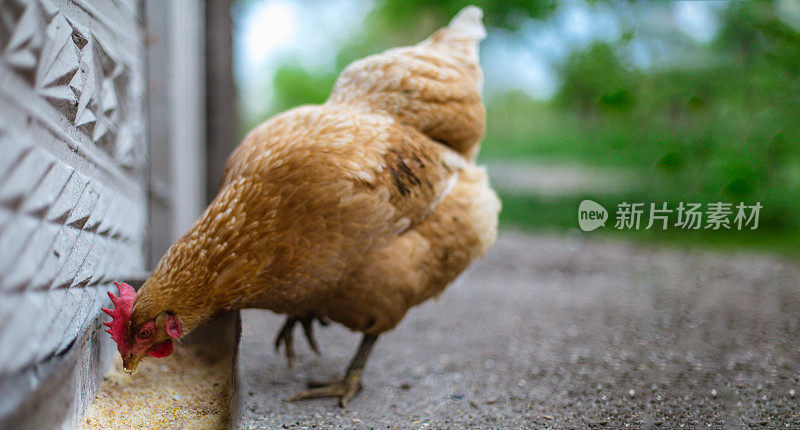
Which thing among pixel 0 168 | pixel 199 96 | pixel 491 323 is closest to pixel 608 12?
pixel 491 323

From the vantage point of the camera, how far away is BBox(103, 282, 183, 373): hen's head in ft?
4.10

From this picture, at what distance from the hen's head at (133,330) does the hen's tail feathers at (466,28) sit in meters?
1.45

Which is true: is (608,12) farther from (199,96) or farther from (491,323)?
(199,96)

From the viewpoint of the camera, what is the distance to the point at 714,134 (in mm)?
3176

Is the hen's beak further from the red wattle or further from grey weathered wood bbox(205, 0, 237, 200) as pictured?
grey weathered wood bbox(205, 0, 237, 200)

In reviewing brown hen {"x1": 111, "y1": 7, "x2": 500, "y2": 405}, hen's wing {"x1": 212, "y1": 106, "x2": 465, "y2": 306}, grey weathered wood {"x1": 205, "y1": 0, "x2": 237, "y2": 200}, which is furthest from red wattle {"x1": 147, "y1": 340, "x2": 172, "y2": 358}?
grey weathered wood {"x1": 205, "y1": 0, "x2": 237, "y2": 200}

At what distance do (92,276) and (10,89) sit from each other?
612mm

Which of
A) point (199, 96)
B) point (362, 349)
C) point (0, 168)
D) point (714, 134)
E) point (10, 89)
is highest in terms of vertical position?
point (10, 89)

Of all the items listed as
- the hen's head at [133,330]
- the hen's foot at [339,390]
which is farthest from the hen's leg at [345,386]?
the hen's head at [133,330]

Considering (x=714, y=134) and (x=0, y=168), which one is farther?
(x=714, y=134)

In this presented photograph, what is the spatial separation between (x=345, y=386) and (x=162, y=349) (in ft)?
1.90

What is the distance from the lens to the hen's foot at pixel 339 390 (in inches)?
63.2

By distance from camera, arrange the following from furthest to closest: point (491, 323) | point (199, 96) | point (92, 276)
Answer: point (199, 96) → point (491, 323) → point (92, 276)

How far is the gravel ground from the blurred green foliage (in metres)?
0.54
